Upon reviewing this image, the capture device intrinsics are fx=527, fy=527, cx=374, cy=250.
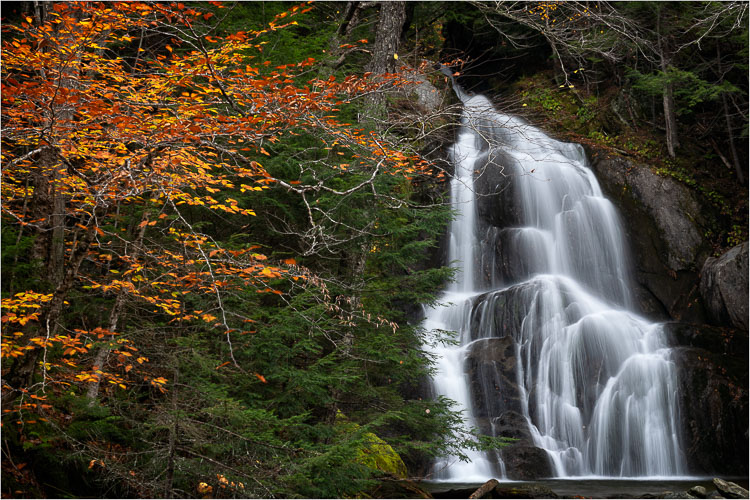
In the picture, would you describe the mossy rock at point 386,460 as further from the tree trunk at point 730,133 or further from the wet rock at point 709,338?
the tree trunk at point 730,133

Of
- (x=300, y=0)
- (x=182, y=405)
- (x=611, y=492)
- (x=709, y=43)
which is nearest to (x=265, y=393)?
(x=182, y=405)

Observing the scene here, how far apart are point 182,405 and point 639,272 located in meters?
11.6

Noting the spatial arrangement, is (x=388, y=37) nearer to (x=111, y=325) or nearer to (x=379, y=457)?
(x=111, y=325)

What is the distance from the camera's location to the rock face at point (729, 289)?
1120 centimetres

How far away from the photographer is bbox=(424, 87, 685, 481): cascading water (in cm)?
924

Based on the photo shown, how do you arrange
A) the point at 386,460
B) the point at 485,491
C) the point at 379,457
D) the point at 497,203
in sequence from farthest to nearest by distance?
the point at 497,203
the point at 386,460
the point at 379,457
the point at 485,491

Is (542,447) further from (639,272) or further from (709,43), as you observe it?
(709,43)

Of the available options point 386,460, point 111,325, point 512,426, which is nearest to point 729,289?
point 512,426

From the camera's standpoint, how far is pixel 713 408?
9.61 metres

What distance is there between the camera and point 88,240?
12.4 feet

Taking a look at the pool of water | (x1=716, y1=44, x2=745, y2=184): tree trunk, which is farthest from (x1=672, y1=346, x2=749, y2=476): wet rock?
(x1=716, y1=44, x2=745, y2=184): tree trunk

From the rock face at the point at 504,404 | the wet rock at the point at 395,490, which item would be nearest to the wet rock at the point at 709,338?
the rock face at the point at 504,404

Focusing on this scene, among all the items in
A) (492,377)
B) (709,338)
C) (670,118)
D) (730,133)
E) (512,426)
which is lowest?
(512,426)

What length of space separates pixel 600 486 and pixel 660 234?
7287 mm
